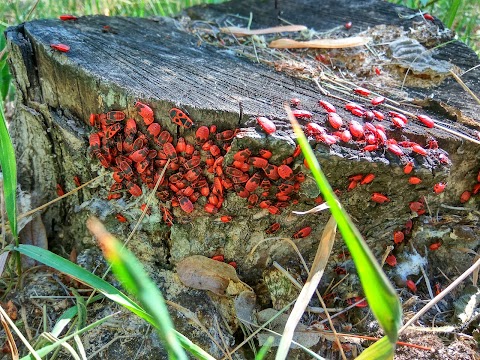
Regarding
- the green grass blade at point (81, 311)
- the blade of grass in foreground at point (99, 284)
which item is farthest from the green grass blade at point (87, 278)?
the green grass blade at point (81, 311)

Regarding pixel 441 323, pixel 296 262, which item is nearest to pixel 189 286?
pixel 296 262

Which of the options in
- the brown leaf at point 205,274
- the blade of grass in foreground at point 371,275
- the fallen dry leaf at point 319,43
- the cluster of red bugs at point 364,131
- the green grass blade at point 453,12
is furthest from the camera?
the green grass blade at point 453,12

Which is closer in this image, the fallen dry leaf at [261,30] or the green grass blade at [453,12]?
the fallen dry leaf at [261,30]

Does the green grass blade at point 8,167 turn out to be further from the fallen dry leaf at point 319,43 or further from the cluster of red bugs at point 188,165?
the fallen dry leaf at point 319,43

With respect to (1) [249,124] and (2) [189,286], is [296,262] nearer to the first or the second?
(2) [189,286]

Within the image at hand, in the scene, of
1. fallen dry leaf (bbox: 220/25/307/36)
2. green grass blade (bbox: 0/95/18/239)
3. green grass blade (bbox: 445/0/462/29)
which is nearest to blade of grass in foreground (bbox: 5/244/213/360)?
green grass blade (bbox: 0/95/18/239)

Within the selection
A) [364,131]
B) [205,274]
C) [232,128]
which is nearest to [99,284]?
[205,274]
